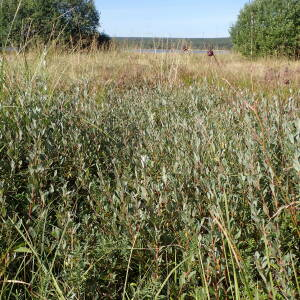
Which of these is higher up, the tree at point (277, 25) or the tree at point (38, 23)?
the tree at point (277, 25)

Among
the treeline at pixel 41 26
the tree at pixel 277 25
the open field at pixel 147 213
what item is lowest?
the open field at pixel 147 213

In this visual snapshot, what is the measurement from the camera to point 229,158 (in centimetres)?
275

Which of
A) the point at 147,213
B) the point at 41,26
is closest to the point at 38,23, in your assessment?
the point at 41,26

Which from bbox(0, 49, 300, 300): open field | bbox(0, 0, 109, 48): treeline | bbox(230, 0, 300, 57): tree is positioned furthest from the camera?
bbox(230, 0, 300, 57): tree

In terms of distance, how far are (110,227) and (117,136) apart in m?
1.18

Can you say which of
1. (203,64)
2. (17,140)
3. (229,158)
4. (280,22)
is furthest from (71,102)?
(280,22)

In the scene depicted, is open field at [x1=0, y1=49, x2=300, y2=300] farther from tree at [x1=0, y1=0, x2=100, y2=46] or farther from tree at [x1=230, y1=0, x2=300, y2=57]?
tree at [x1=230, y1=0, x2=300, y2=57]

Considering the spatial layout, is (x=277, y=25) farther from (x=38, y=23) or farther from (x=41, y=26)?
(x=38, y=23)

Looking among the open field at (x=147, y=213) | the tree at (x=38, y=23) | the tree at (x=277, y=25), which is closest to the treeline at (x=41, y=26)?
the tree at (x=38, y=23)

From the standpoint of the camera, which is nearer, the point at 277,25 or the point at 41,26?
the point at 41,26

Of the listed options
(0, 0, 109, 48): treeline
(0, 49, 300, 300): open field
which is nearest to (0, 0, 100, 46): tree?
(0, 0, 109, 48): treeline

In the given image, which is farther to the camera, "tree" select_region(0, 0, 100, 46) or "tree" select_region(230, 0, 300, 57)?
"tree" select_region(230, 0, 300, 57)

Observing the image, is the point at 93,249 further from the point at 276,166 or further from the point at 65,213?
the point at 276,166

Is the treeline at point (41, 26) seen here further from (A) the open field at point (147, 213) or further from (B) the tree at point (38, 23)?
(A) the open field at point (147, 213)
